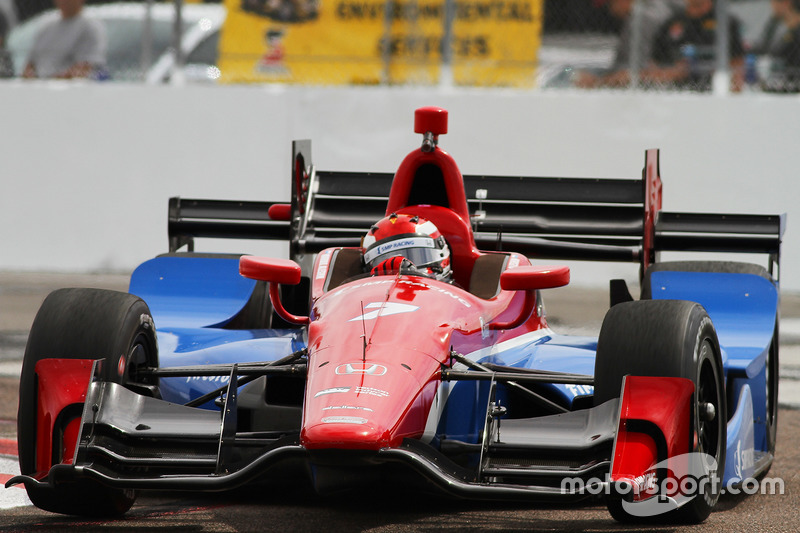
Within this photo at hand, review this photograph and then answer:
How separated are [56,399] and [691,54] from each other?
27.2 ft

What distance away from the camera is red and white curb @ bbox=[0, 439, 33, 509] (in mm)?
4855

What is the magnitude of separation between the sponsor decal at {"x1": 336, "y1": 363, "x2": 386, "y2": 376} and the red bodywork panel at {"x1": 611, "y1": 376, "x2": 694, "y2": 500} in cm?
83

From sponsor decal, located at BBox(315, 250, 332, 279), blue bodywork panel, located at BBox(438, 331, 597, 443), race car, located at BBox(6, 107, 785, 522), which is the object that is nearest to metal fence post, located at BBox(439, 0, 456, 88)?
race car, located at BBox(6, 107, 785, 522)

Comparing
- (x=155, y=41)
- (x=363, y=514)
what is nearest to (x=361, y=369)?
(x=363, y=514)

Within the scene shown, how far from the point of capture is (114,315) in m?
4.56

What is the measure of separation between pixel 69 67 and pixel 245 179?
2.17m

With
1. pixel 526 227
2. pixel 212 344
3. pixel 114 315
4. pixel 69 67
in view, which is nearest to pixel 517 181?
pixel 526 227

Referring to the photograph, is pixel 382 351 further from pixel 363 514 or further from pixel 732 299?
pixel 732 299

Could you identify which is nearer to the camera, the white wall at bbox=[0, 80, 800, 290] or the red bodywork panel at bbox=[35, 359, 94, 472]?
the red bodywork panel at bbox=[35, 359, 94, 472]

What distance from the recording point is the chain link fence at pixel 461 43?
11.3m

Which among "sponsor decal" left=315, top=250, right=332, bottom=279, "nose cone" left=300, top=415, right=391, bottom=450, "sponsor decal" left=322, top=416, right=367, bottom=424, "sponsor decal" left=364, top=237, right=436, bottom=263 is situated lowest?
"nose cone" left=300, top=415, right=391, bottom=450

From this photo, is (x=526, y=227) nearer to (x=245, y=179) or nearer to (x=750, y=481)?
(x=750, y=481)

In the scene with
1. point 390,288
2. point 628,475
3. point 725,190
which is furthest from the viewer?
point 725,190

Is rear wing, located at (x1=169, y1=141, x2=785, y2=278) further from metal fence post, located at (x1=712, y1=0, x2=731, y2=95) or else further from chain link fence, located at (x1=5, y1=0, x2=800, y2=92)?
chain link fence, located at (x1=5, y1=0, x2=800, y2=92)
